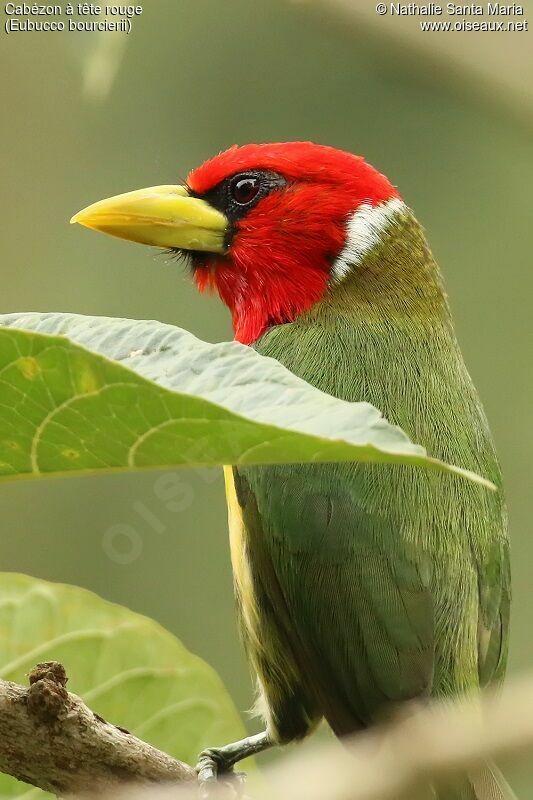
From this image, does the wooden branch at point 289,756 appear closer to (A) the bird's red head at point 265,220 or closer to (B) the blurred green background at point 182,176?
(A) the bird's red head at point 265,220

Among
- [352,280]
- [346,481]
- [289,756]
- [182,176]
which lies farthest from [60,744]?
[182,176]

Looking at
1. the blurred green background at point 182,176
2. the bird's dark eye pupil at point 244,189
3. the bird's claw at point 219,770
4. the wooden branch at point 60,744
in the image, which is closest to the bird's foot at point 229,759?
the bird's claw at point 219,770

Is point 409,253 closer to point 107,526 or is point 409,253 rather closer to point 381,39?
point 381,39

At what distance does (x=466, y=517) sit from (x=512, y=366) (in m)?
3.13

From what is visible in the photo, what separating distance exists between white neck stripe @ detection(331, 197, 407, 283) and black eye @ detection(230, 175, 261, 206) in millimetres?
263

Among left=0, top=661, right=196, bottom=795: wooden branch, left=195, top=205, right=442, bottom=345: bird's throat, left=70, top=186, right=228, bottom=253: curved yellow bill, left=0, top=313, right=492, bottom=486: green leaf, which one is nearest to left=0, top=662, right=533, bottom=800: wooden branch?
left=0, top=661, right=196, bottom=795: wooden branch

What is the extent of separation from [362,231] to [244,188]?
34cm

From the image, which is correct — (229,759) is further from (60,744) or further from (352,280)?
(352,280)

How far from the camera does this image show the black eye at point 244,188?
286 cm

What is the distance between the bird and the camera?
2.04m

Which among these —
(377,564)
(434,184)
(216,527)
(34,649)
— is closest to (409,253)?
(377,564)

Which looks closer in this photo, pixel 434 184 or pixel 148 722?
pixel 148 722

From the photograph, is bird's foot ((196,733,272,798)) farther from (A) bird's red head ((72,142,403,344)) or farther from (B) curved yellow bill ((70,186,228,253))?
(B) curved yellow bill ((70,186,228,253))

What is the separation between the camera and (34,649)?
1.77 metres
